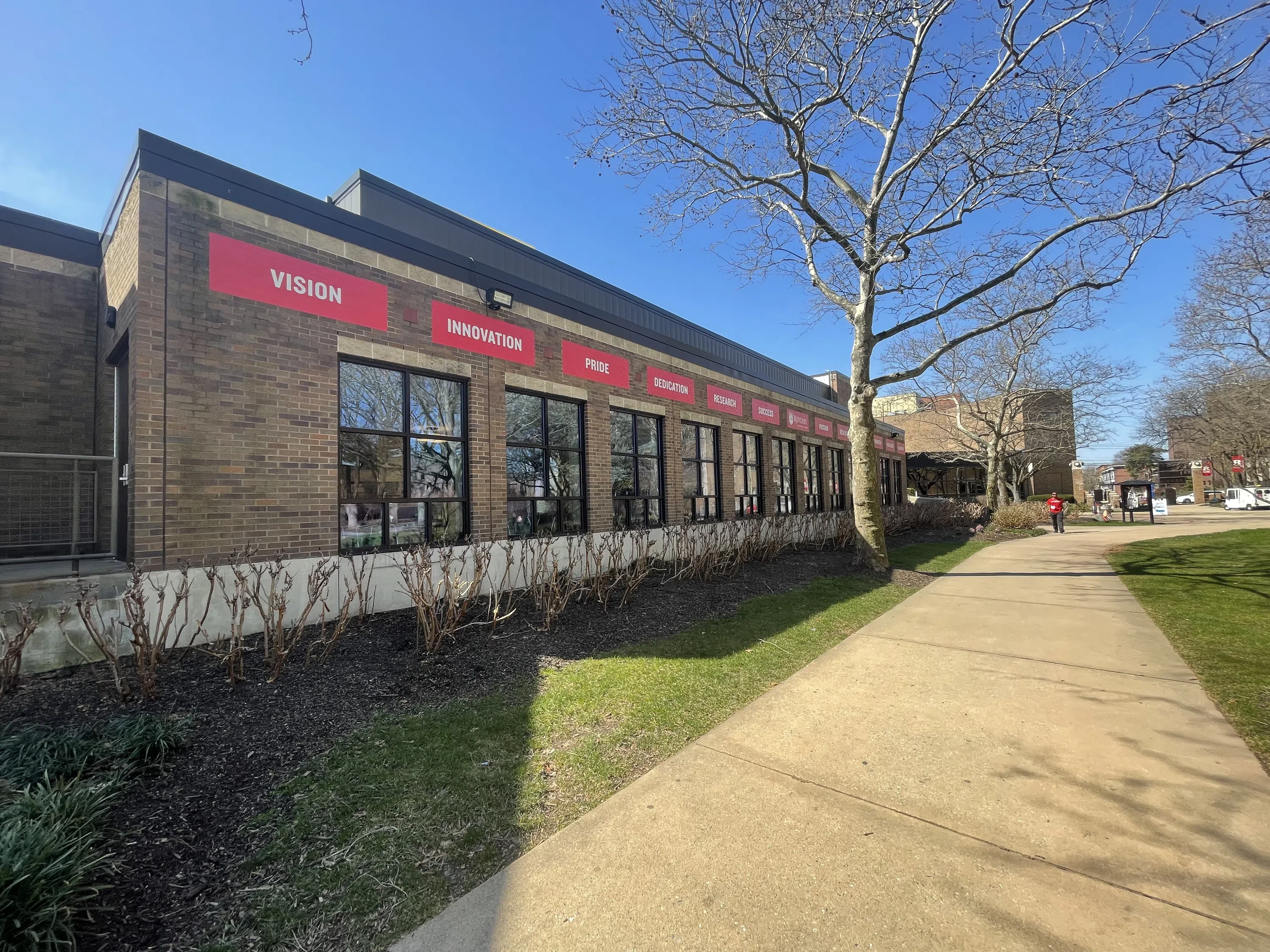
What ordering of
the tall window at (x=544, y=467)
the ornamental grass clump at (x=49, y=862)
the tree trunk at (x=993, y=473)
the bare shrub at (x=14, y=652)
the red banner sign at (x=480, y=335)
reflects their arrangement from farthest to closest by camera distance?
1. the tree trunk at (x=993, y=473)
2. the tall window at (x=544, y=467)
3. the red banner sign at (x=480, y=335)
4. the bare shrub at (x=14, y=652)
5. the ornamental grass clump at (x=49, y=862)

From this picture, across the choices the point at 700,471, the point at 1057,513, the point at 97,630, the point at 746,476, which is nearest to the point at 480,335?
the point at 97,630

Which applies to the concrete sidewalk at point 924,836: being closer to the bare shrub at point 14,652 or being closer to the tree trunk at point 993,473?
the bare shrub at point 14,652

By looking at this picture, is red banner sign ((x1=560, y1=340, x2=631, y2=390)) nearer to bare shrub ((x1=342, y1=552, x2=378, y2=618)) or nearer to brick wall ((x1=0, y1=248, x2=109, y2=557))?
bare shrub ((x1=342, y1=552, x2=378, y2=618))

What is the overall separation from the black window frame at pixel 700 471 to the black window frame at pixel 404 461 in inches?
234

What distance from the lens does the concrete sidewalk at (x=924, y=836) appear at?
2115 millimetres

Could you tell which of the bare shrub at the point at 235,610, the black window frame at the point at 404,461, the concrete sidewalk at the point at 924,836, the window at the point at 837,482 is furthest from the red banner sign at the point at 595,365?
the window at the point at 837,482

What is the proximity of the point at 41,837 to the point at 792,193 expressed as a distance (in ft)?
35.9

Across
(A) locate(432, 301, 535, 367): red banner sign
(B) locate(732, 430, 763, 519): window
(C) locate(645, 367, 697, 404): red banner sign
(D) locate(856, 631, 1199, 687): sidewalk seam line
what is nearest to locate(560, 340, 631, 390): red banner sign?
(C) locate(645, 367, 697, 404): red banner sign

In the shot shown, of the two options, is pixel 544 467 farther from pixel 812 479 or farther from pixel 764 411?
pixel 812 479

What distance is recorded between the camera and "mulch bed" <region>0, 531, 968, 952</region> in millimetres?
2234

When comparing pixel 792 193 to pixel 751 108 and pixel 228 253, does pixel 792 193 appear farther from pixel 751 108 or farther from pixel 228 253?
pixel 228 253

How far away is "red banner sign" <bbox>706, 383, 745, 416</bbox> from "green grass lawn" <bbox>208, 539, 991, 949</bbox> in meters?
9.03

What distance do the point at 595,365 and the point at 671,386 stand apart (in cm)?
261

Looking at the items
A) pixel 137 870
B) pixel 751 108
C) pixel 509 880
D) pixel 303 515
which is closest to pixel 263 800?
pixel 137 870
